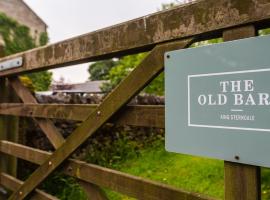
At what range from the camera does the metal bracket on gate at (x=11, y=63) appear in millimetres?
2887

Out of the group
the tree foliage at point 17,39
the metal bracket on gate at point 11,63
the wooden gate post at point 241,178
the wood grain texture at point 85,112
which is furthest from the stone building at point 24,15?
the wooden gate post at point 241,178

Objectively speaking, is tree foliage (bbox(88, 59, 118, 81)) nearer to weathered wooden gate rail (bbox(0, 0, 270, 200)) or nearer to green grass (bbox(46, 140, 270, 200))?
green grass (bbox(46, 140, 270, 200))

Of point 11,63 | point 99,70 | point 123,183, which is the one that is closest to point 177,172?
point 11,63

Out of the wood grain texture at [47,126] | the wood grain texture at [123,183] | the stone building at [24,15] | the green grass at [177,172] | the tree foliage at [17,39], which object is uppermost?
the stone building at [24,15]

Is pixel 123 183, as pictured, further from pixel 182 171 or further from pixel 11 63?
pixel 182 171

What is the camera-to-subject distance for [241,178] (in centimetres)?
134

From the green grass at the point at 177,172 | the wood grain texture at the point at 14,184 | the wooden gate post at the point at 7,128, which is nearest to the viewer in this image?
the wood grain texture at the point at 14,184

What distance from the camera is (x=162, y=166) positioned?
5.21m

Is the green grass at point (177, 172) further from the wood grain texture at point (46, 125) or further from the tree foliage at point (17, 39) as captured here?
the tree foliage at point (17, 39)

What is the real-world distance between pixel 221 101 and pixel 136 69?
1.77 ft

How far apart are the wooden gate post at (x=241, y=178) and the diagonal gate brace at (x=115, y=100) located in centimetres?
25

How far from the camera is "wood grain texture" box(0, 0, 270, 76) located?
1.36 m

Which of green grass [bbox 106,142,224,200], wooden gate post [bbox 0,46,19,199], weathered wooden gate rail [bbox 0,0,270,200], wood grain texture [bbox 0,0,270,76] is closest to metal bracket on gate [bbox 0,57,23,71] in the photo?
weathered wooden gate rail [bbox 0,0,270,200]

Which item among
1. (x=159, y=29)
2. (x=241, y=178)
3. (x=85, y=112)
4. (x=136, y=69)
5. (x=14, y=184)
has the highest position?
(x=159, y=29)
